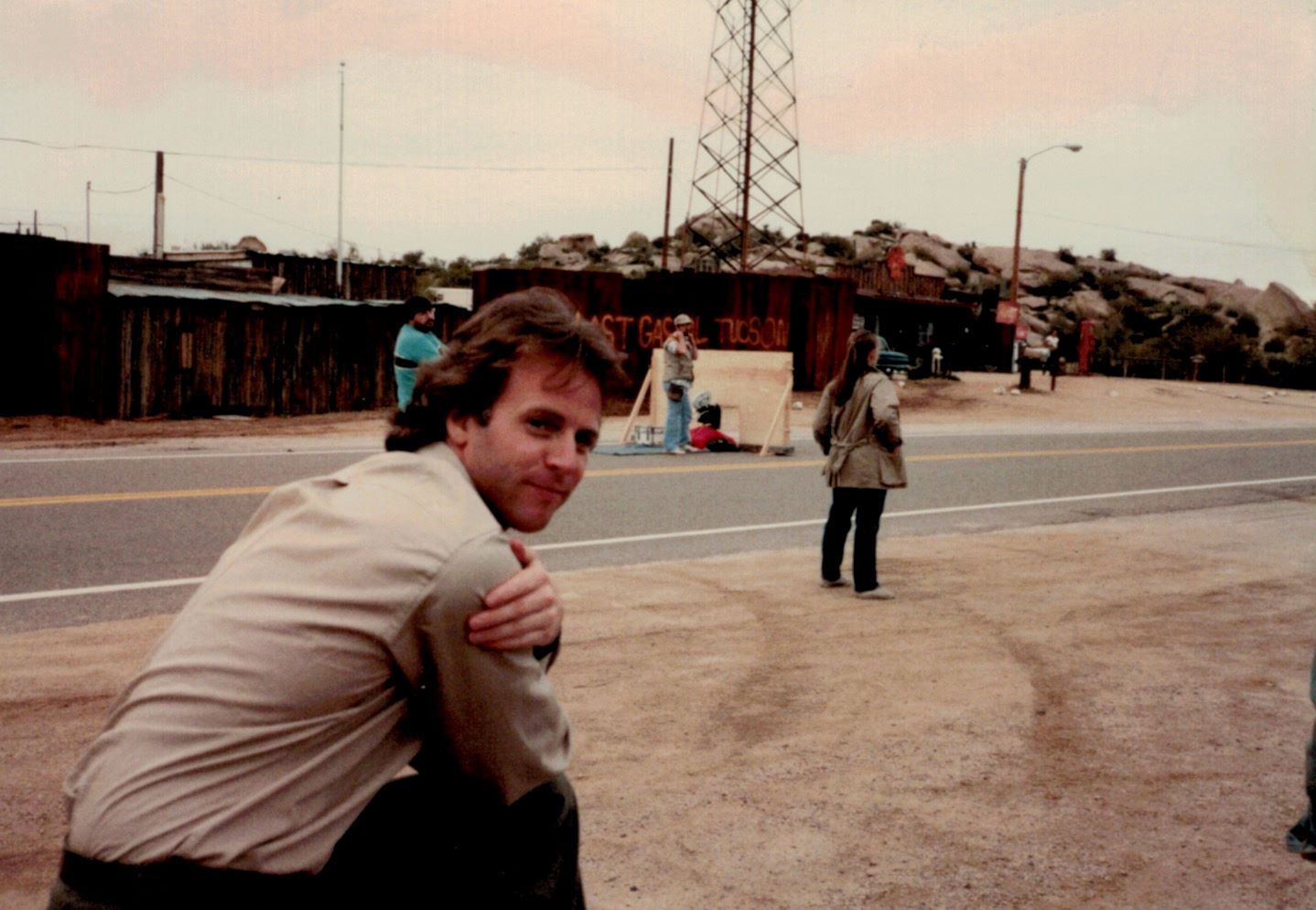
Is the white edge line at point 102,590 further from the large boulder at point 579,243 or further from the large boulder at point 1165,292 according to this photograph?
the large boulder at point 1165,292

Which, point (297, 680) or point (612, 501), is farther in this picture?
point (612, 501)

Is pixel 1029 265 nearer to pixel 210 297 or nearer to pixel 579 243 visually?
pixel 579 243

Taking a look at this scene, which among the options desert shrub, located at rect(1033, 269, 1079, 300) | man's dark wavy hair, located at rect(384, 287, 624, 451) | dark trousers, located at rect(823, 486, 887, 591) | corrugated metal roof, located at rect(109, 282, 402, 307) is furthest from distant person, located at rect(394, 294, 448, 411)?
desert shrub, located at rect(1033, 269, 1079, 300)

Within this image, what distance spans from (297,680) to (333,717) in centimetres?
9

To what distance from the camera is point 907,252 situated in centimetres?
8175

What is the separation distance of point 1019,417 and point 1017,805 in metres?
27.5

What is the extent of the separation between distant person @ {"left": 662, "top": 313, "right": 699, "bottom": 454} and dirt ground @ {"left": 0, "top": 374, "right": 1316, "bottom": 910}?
7865mm

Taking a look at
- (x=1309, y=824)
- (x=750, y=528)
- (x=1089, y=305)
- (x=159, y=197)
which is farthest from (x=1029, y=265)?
(x=1309, y=824)

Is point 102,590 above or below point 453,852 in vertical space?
below

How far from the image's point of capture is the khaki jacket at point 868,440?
Answer: 9.05 meters

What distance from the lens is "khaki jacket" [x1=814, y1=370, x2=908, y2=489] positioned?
905cm

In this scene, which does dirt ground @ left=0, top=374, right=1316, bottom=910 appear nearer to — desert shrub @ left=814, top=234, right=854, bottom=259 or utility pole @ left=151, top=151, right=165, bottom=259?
utility pole @ left=151, top=151, right=165, bottom=259

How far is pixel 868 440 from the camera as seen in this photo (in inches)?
362

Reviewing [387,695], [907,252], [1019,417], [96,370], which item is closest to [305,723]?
[387,695]
